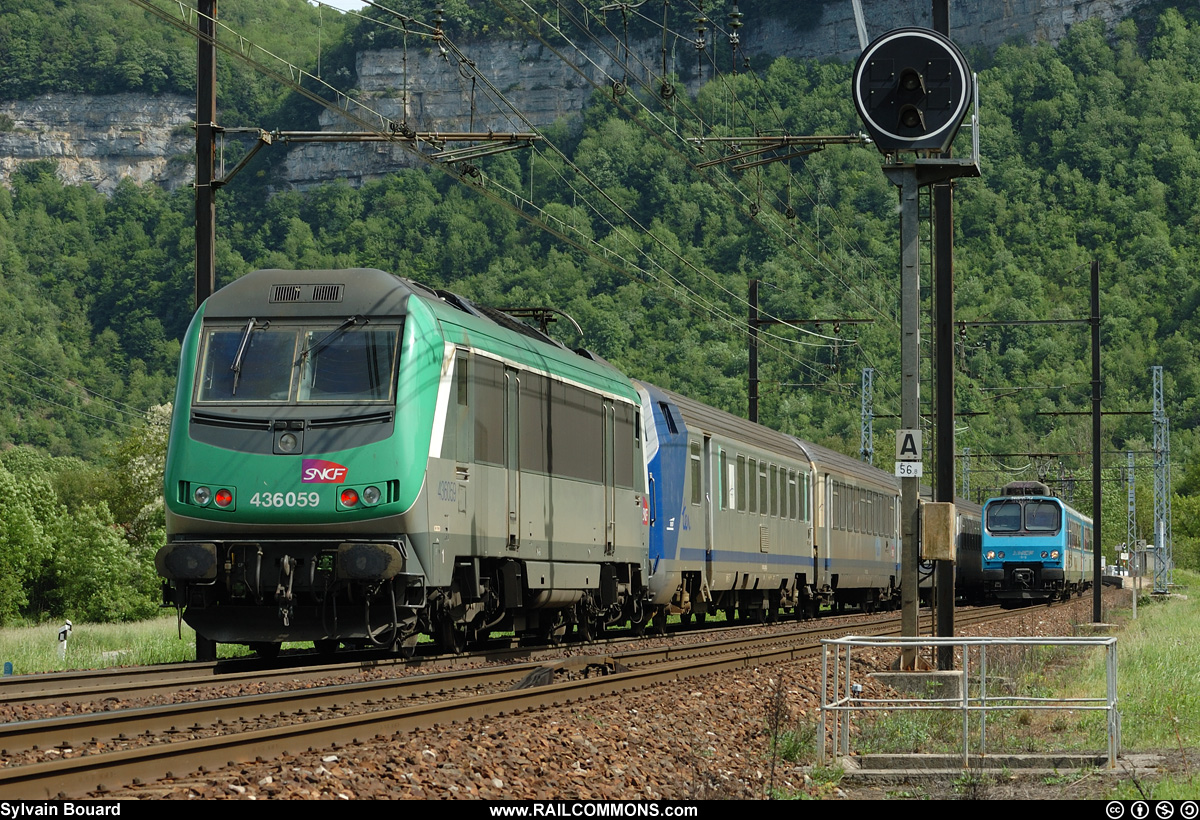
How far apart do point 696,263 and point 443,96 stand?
6150cm

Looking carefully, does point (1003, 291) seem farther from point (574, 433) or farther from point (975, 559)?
point (574, 433)

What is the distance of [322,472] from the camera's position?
14.7 metres

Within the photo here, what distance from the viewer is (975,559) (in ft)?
154

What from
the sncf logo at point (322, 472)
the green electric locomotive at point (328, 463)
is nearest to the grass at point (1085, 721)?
the green electric locomotive at point (328, 463)

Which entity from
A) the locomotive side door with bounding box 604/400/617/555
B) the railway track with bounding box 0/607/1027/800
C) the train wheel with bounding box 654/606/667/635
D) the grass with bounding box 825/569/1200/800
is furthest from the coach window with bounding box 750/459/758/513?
the railway track with bounding box 0/607/1027/800

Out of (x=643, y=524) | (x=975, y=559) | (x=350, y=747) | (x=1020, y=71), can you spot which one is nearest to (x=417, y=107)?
(x=1020, y=71)

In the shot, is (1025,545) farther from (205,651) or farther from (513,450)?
(205,651)

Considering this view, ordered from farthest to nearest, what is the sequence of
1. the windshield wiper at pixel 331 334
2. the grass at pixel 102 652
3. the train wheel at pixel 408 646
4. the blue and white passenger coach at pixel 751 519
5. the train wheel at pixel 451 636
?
the blue and white passenger coach at pixel 751 519 < the grass at pixel 102 652 < the train wheel at pixel 451 636 < the train wheel at pixel 408 646 < the windshield wiper at pixel 331 334

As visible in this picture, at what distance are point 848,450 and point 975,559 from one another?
135ft

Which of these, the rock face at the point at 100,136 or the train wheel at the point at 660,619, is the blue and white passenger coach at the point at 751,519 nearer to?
the train wheel at the point at 660,619

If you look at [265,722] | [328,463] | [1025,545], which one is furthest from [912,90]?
[1025,545]

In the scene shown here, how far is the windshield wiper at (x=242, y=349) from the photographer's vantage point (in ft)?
49.5

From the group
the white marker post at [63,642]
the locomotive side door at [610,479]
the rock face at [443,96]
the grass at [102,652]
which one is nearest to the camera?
the grass at [102,652]

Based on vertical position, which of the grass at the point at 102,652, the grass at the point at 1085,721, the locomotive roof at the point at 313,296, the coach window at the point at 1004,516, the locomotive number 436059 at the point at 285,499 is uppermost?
the locomotive roof at the point at 313,296
